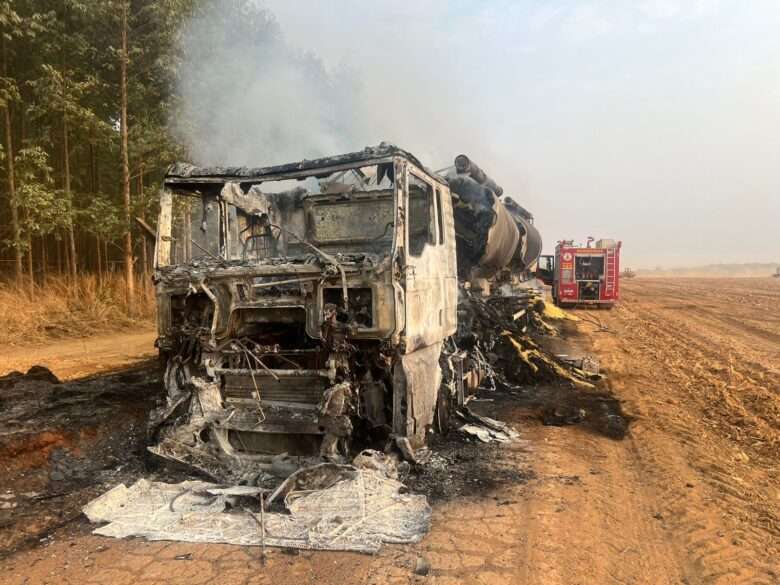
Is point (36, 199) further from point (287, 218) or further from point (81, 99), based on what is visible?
point (287, 218)

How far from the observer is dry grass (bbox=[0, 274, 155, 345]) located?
42.3 ft

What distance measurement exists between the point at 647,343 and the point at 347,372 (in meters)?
10.4

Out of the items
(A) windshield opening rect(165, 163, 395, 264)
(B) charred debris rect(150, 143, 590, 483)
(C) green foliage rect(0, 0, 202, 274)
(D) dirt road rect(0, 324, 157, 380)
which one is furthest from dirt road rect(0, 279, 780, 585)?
(C) green foliage rect(0, 0, 202, 274)

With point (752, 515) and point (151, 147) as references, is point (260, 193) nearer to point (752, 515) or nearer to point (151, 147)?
point (752, 515)

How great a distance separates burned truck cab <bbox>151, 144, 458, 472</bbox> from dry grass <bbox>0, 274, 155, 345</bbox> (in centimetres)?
951

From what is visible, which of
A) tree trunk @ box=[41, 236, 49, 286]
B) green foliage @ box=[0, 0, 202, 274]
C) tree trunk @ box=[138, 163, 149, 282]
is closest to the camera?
green foliage @ box=[0, 0, 202, 274]

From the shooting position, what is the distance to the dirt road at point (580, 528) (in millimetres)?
3322

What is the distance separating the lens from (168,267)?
5.16 m

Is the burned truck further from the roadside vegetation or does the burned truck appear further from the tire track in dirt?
the roadside vegetation

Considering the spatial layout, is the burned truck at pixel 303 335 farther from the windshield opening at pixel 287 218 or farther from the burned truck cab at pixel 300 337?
the windshield opening at pixel 287 218

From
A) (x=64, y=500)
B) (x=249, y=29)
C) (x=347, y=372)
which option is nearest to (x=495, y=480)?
(x=347, y=372)

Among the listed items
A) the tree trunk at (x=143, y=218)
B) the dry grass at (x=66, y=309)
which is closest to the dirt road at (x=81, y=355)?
the dry grass at (x=66, y=309)

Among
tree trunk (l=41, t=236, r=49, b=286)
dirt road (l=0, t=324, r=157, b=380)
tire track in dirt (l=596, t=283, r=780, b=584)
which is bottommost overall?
tire track in dirt (l=596, t=283, r=780, b=584)

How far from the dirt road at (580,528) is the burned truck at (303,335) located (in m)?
1.01
